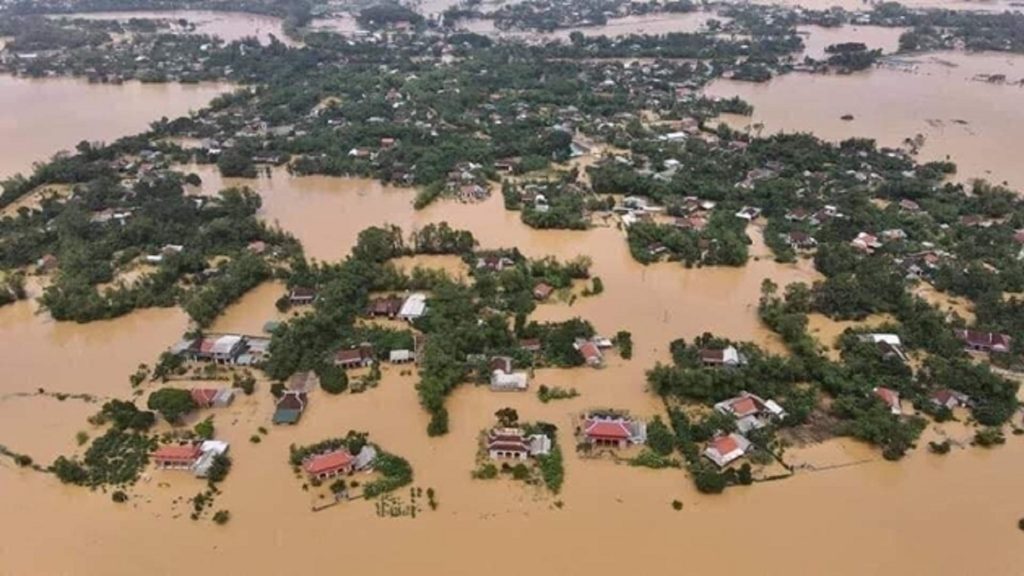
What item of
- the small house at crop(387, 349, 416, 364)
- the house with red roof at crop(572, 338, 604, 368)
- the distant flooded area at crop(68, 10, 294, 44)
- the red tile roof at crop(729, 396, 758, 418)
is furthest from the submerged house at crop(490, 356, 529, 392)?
the distant flooded area at crop(68, 10, 294, 44)

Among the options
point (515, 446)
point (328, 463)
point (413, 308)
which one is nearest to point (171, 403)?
point (328, 463)

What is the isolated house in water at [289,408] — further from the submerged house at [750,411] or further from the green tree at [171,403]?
the submerged house at [750,411]

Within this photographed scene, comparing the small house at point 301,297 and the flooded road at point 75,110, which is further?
the flooded road at point 75,110

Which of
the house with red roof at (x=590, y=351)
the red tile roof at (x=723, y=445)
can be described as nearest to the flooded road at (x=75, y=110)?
the house with red roof at (x=590, y=351)

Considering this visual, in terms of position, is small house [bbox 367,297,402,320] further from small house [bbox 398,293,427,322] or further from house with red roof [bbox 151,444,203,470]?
house with red roof [bbox 151,444,203,470]

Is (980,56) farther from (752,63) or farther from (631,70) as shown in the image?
(631,70)

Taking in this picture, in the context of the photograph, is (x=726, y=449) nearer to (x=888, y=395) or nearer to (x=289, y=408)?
(x=888, y=395)
